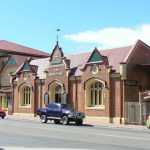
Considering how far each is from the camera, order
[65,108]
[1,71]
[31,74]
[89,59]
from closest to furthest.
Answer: [65,108], [89,59], [31,74], [1,71]

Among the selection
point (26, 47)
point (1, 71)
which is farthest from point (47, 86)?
point (26, 47)

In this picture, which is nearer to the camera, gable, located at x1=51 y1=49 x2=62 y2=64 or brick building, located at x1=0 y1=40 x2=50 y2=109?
gable, located at x1=51 y1=49 x2=62 y2=64

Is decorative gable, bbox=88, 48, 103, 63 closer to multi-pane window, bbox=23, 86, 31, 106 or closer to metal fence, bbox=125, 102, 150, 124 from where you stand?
metal fence, bbox=125, 102, 150, 124

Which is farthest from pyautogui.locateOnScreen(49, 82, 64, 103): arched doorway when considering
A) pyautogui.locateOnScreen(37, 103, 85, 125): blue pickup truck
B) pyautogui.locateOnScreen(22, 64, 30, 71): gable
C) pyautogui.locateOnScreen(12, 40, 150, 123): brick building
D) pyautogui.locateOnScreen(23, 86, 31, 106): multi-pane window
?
pyautogui.locateOnScreen(37, 103, 85, 125): blue pickup truck

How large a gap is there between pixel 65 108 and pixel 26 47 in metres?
39.1

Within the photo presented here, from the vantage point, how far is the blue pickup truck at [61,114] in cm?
3444

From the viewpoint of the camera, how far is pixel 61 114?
35.1 meters

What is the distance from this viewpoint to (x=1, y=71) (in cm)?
5775

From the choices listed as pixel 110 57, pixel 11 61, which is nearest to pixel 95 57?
pixel 110 57

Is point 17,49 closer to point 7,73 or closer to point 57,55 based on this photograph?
point 7,73

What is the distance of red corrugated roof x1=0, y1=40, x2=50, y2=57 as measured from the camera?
67481 mm

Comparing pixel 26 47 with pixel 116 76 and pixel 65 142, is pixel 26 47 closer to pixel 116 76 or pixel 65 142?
pixel 116 76

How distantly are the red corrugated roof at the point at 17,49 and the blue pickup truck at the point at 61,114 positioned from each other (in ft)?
103

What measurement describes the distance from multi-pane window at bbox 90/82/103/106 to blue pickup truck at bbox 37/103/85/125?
558 cm
